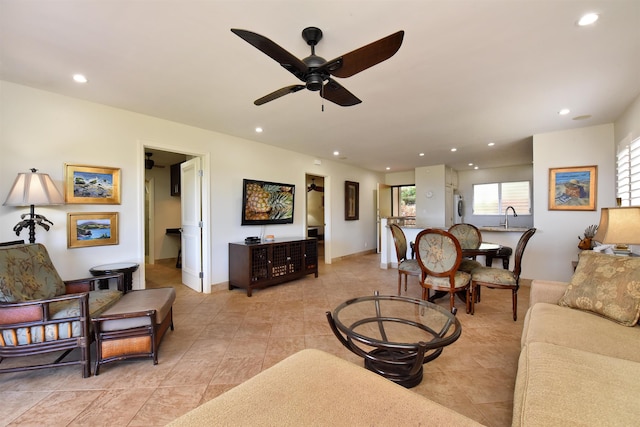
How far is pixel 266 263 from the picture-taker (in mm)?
4105

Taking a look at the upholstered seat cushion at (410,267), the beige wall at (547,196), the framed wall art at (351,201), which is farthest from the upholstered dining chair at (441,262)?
the framed wall art at (351,201)

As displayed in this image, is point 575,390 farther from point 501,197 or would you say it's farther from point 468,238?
point 501,197

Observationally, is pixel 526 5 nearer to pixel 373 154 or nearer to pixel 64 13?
pixel 64 13

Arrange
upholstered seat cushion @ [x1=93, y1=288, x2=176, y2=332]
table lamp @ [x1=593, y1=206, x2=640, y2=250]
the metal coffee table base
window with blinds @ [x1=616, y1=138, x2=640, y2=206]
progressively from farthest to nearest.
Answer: window with blinds @ [x1=616, y1=138, x2=640, y2=206] < upholstered seat cushion @ [x1=93, y1=288, x2=176, y2=332] < table lamp @ [x1=593, y1=206, x2=640, y2=250] < the metal coffee table base

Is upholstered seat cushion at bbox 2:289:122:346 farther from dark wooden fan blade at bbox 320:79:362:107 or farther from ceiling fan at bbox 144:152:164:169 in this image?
ceiling fan at bbox 144:152:164:169

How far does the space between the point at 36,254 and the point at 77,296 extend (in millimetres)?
829

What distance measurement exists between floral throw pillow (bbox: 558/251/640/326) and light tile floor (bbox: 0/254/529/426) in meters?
0.69

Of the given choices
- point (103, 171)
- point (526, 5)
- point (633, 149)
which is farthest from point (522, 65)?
point (103, 171)

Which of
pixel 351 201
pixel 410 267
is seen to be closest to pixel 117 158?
pixel 410 267

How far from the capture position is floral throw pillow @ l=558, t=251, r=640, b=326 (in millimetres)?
1649

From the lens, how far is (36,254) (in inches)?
87.1

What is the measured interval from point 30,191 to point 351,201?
5.65m

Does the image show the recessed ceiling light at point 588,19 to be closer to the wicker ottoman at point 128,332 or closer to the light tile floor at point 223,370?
the light tile floor at point 223,370

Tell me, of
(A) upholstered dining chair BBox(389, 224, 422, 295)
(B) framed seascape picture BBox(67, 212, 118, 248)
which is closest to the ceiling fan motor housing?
(A) upholstered dining chair BBox(389, 224, 422, 295)
